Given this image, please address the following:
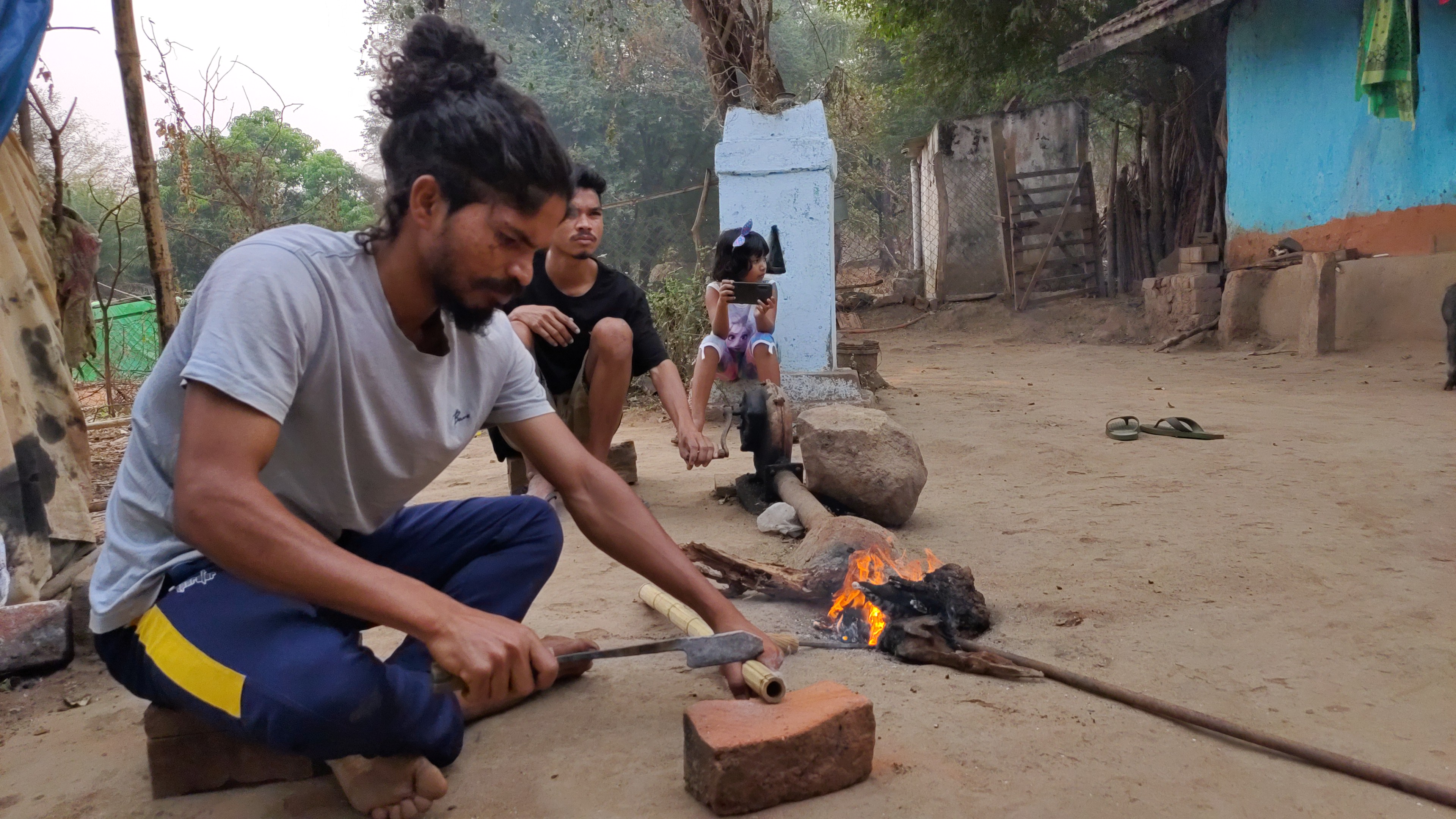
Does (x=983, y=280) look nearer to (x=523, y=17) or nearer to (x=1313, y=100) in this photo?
(x=1313, y=100)

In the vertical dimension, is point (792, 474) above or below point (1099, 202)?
below

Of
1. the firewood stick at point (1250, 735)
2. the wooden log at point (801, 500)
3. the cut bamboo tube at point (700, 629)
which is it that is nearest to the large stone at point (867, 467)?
the wooden log at point (801, 500)

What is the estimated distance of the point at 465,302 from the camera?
5.92 ft

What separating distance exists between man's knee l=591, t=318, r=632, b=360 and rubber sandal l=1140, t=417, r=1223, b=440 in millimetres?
A: 2924

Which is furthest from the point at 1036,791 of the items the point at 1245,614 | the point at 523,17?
the point at 523,17

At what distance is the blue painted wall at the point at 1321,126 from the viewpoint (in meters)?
A: 7.87

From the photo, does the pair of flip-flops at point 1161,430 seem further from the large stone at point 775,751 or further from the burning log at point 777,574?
the large stone at point 775,751

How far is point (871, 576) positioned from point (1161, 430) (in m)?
3.19

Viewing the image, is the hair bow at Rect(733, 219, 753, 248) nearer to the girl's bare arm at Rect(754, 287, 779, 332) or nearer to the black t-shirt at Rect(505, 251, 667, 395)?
the girl's bare arm at Rect(754, 287, 779, 332)

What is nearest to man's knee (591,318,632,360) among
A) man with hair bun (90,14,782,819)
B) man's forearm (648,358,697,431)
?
man's forearm (648,358,697,431)

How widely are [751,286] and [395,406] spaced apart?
12.0 ft

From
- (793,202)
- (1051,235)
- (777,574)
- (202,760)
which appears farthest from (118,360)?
(1051,235)

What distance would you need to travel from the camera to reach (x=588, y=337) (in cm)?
412

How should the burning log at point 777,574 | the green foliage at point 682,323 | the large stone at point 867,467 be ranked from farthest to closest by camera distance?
the green foliage at point 682,323 → the large stone at point 867,467 → the burning log at point 777,574
